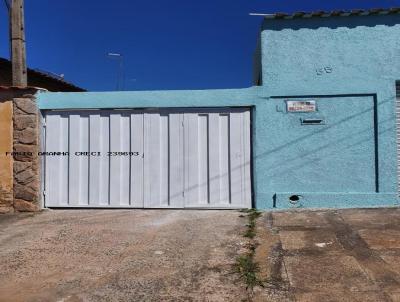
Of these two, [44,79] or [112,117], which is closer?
[112,117]

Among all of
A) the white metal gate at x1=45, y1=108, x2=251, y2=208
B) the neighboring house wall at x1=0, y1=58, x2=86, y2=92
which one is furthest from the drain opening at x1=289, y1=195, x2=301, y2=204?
the neighboring house wall at x1=0, y1=58, x2=86, y2=92

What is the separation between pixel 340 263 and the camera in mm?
4789

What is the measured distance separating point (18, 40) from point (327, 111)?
610 cm

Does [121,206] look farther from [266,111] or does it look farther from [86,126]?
[266,111]

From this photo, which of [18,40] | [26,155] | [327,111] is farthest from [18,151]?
[327,111]

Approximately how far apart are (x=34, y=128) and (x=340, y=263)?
20.0ft

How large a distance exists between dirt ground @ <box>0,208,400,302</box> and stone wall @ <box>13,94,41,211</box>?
52cm

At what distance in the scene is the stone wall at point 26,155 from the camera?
821cm

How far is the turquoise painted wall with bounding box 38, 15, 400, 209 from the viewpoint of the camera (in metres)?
7.87

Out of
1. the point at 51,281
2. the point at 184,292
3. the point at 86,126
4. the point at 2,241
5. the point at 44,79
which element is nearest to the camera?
the point at 184,292

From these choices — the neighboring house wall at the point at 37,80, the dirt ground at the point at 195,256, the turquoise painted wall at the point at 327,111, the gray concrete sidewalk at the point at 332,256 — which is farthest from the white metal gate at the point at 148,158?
the neighboring house wall at the point at 37,80

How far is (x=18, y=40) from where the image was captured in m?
8.46

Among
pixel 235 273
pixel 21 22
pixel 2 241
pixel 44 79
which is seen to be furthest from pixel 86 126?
pixel 44 79

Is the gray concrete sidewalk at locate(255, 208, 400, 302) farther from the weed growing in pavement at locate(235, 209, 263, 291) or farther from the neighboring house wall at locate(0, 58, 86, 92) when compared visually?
the neighboring house wall at locate(0, 58, 86, 92)
